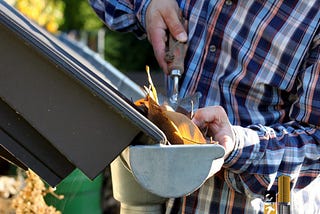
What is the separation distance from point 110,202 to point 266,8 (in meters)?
4.18

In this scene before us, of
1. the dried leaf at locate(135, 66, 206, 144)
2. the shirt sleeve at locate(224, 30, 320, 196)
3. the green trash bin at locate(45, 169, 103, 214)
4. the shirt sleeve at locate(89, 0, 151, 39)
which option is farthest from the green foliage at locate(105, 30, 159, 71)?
the dried leaf at locate(135, 66, 206, 144)

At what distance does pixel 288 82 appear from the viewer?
2152 mm

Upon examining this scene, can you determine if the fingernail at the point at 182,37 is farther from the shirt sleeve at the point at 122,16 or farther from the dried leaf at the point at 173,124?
the dried leaf at the point at 173,124

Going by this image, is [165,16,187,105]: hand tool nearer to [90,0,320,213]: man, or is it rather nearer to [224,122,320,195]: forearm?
[90,0,320,213]: man

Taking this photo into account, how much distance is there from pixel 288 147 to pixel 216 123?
0.29 m

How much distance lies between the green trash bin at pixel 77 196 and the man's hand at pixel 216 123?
2.10 m

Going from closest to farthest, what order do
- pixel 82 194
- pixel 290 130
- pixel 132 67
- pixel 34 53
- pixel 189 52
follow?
Answer: pixel 34 53 → pixel 290 130 → pixel 189 52 → pixel 82 194 → pixel 132 67

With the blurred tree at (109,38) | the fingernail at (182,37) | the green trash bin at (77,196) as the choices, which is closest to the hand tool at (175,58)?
the fingernail at (182,37)

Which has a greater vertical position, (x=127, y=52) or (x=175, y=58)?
(x=175, y=58)

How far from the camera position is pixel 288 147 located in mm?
2053

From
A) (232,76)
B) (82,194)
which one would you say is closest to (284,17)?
(232,76)

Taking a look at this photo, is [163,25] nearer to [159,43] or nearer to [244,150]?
[159,43]

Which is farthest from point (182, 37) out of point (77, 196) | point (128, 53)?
point (128, 53)

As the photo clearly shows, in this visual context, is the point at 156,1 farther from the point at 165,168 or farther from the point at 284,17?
the point at 165,168
